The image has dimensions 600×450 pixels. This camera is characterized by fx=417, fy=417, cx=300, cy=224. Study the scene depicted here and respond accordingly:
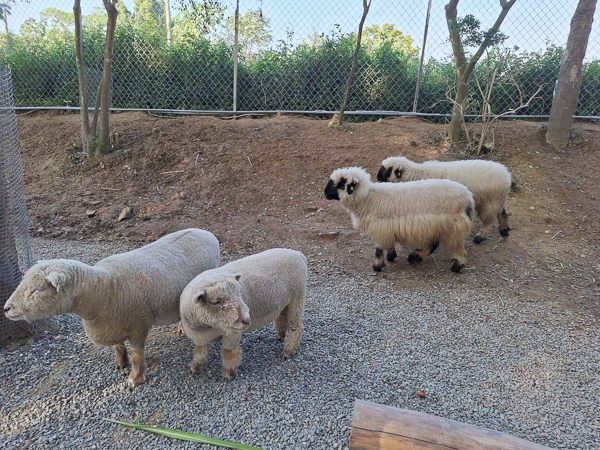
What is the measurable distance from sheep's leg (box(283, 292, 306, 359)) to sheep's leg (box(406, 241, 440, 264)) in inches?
100

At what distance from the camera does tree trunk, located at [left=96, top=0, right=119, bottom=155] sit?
294 inches

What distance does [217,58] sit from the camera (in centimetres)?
1056

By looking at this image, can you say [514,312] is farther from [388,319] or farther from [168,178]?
[168,178]

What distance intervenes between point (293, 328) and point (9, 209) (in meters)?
2.72

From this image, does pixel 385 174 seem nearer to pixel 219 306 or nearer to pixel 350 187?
pixel 350 187

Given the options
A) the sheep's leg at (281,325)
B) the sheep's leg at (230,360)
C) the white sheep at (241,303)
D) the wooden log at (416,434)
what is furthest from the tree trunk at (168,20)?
the wooden log at (416,434)

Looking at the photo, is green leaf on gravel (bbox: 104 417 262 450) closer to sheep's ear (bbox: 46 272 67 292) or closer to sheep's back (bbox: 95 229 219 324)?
sheep's back (bbox: 95 229 219 324)

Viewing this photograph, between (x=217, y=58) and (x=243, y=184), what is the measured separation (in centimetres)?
441

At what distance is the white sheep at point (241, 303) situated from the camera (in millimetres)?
2930

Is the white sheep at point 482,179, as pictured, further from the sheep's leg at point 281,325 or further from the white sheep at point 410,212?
the sheep's leg at point 281,325

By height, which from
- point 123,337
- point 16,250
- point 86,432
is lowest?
point 86,432

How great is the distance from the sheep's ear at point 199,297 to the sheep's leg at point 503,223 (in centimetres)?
491

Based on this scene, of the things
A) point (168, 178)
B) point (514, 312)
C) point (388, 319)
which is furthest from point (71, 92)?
point (514, 312)

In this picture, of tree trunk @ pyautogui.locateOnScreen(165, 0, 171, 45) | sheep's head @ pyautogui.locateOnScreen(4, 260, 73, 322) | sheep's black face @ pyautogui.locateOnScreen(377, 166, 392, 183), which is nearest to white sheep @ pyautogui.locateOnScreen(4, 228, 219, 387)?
sheep's head @ pyautogui.locateOnScreen(4, 260, 73, 322)
